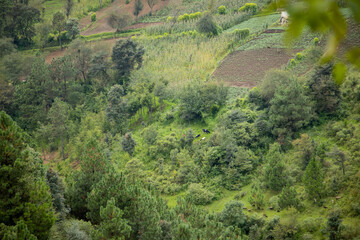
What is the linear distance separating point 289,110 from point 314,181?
5445mm

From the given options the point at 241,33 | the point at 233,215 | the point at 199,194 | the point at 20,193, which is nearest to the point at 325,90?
the point at 199,194

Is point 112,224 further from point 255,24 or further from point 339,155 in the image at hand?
point 255,24

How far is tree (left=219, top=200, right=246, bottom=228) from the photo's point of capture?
13.7 m

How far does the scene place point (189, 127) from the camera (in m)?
22.9

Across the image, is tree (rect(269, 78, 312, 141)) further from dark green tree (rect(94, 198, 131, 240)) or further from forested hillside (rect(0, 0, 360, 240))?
dark green tree (rect(94, 198, 131, 240))

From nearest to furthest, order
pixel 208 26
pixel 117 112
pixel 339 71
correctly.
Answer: pixel 339 71
pixel 117 112
pixel 208 26

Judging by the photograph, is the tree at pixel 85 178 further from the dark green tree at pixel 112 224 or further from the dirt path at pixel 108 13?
the dirt path at pixel 108 13

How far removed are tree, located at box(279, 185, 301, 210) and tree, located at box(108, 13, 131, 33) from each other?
32.5 m

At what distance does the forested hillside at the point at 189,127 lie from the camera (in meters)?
9.70

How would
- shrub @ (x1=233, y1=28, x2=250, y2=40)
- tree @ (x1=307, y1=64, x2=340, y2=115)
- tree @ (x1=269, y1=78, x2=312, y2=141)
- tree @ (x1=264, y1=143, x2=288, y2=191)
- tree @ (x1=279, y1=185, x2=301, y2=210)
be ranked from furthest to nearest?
shrub @ (x1=233, y1=28, x2=250, y2=40), tree @ (x1=307, y1=64, x2=340, y2=115), tree @ (x1=269, y1=78, x2=312, y2=141), tree @ (x1=264, y1=143, x2=288, y2=191), tree @ (x1=279, y1=185, x2=301, y2=210)

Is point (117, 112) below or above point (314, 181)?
below

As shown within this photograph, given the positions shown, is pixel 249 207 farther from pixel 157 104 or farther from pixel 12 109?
pixel 12 109

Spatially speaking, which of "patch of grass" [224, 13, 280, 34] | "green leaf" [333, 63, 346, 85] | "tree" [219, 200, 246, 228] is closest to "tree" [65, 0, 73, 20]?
"patch of grass" [224, 13, 280, 34]

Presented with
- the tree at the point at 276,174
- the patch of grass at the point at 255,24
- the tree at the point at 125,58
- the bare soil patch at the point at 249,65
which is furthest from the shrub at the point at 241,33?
the tree at the point at 276,174
